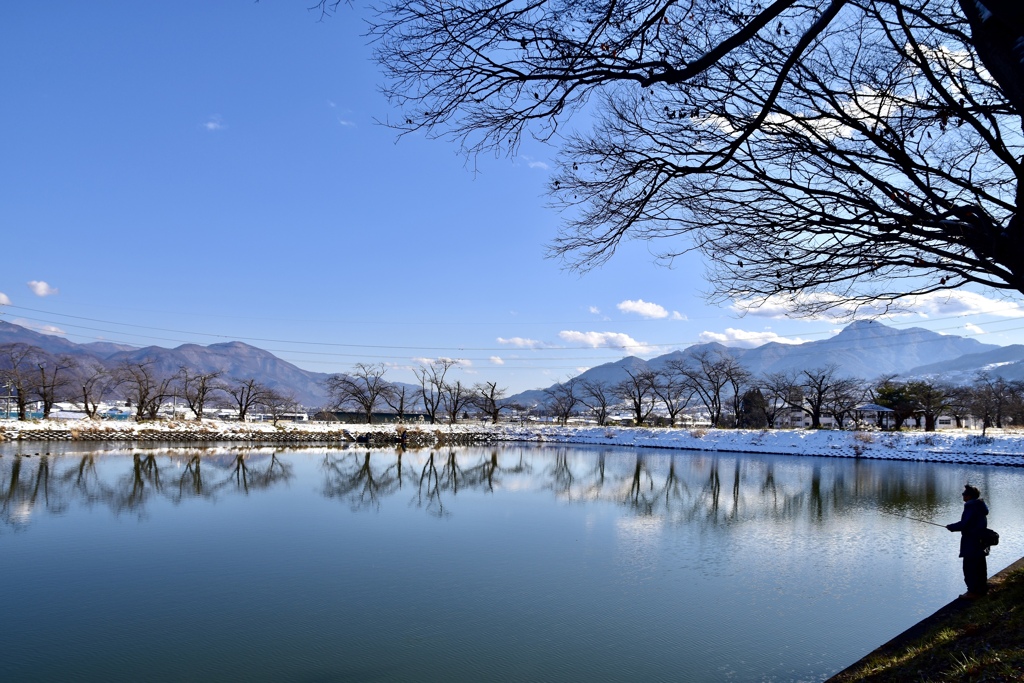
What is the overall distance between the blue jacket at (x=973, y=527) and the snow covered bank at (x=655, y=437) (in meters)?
24.6

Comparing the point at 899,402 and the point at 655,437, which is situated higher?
the point at 899,402

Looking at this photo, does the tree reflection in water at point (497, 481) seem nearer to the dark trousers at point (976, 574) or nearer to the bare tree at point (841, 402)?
the dark trousers at point (976, 574)

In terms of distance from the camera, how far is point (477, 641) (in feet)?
17.3

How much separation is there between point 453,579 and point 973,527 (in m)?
5.27

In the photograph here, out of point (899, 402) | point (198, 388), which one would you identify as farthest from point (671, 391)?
point (198, 388)

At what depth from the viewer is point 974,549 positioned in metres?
5.59

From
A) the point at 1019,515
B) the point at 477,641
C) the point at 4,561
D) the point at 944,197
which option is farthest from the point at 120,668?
the point at 1019,515

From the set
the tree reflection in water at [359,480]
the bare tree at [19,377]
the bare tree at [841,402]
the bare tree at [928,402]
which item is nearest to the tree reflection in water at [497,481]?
the tree reflection in water at [359,480]

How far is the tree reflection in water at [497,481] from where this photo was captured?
12.6 meters

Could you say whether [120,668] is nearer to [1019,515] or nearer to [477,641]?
[477,641]

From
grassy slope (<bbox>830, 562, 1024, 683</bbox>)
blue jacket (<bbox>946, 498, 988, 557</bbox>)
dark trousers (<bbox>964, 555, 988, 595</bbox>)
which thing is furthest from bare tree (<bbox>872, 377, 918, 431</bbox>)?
grassy slope (<bbox>830, 562, 1024, 683</bbox>)

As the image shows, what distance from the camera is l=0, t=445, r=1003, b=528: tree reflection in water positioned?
12.6 meters

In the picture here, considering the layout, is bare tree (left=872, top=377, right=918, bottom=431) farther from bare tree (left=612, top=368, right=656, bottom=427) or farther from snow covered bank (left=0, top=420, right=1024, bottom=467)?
bare tree (left=612, top=368, right=656, bottom=427)

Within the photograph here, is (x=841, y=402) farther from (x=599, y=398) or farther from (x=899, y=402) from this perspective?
(x=599, y=398)
